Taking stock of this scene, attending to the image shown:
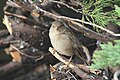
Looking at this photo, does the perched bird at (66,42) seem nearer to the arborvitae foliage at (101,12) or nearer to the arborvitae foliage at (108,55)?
the arborvitae foliage at (101,12)

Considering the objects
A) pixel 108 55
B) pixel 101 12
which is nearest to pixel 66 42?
pixel 101 12

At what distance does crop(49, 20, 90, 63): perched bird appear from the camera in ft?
4.19

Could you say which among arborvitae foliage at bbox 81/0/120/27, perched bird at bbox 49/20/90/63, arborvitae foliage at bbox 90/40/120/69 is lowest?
perched bird at bbox 49/20/90/63

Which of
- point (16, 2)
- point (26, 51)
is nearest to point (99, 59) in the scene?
point (16, 2)

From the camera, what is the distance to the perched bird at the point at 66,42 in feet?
4.19

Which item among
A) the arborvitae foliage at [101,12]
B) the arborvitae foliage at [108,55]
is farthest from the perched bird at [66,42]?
the arborvitae foliage at [108,55]

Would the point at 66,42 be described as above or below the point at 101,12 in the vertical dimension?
below

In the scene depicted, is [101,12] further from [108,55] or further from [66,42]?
[108,55]

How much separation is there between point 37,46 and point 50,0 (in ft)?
0.93

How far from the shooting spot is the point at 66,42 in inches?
Result: 50.5

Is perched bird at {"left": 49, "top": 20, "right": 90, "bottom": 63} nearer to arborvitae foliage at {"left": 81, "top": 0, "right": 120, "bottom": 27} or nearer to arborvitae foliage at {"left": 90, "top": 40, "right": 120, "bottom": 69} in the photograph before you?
arborvitae foliage at {"left": 81, "top": 0, "right": 120, "bottom": 27}

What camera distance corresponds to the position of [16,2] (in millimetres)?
1436

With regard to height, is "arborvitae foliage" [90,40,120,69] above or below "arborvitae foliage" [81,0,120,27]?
below

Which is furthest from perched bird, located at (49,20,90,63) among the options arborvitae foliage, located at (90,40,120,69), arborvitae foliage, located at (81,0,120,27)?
arborvitae foliage, located at (90,40,120,69)
